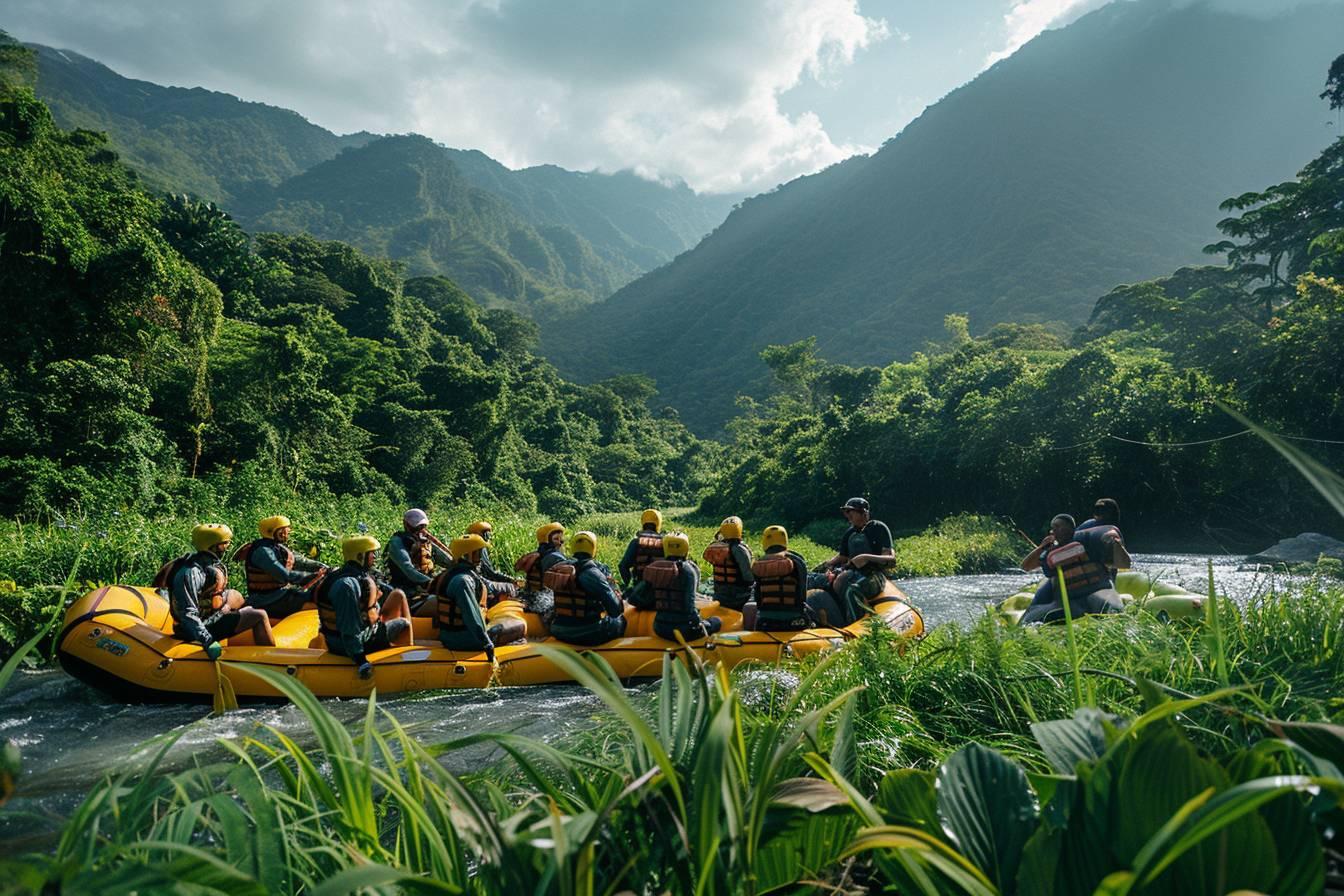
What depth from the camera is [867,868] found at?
1514 millimetres

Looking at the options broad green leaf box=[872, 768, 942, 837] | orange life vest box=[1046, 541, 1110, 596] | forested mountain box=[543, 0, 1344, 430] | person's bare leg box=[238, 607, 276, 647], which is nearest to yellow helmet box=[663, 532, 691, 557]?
orange life vest box=[1046, 541, 1110, 596]

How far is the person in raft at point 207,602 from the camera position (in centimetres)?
635

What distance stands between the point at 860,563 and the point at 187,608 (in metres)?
6.36

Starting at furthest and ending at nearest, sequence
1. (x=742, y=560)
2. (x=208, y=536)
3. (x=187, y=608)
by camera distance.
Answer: (x=742, y=560), (x=208, y=536), (x=187, y=608)

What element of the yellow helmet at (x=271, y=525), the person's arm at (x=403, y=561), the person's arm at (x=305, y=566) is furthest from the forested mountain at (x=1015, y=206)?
the yellow helmet at (x=271, y=525)

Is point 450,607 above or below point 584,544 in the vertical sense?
below

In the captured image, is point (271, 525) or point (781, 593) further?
point (271, 525)

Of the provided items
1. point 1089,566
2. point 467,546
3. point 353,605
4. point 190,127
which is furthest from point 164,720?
point 190,127

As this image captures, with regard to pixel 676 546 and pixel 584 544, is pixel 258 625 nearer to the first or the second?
pixel 584 544

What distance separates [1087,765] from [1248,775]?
267 mm

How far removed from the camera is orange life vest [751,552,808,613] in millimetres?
7000

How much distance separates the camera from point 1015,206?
291ft

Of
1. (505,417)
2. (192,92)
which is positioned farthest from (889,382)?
(192,92)

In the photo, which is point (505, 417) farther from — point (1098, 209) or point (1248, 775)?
point (1098, 209)
